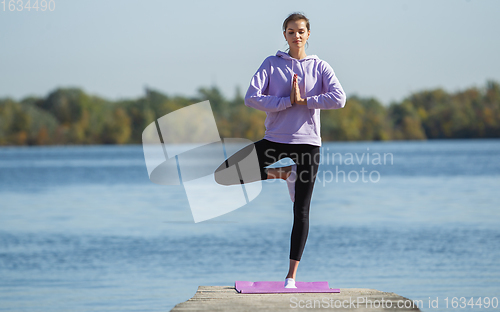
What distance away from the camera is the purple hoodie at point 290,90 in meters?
4.60

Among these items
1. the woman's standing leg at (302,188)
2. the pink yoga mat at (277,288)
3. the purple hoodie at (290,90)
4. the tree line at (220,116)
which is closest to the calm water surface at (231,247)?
the pink yoga mat at (277,288)

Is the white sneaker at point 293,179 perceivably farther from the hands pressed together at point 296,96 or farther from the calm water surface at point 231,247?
the calm water surface at point 231,247

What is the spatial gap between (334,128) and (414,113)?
13525 mm

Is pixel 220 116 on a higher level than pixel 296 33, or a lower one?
lower

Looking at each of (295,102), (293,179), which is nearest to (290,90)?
(295,102)

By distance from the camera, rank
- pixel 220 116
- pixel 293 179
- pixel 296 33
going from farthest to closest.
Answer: pixel 220 116 → pixel 293 179 → pixel 296 33

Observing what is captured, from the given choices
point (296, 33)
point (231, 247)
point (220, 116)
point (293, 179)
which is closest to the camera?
point (296, 33)

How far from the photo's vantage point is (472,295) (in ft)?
32.7

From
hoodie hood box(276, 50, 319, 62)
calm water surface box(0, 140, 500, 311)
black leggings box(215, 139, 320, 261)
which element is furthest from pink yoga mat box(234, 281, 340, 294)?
calm water surface box(0, 140, 500, 311)

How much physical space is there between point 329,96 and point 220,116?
86031 millimetres

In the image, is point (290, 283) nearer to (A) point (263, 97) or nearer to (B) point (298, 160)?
(B) point (298, 160)

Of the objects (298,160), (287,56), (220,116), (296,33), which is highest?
(296,33)

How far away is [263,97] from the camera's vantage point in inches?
179

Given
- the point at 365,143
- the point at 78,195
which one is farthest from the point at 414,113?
the point at 78,195
